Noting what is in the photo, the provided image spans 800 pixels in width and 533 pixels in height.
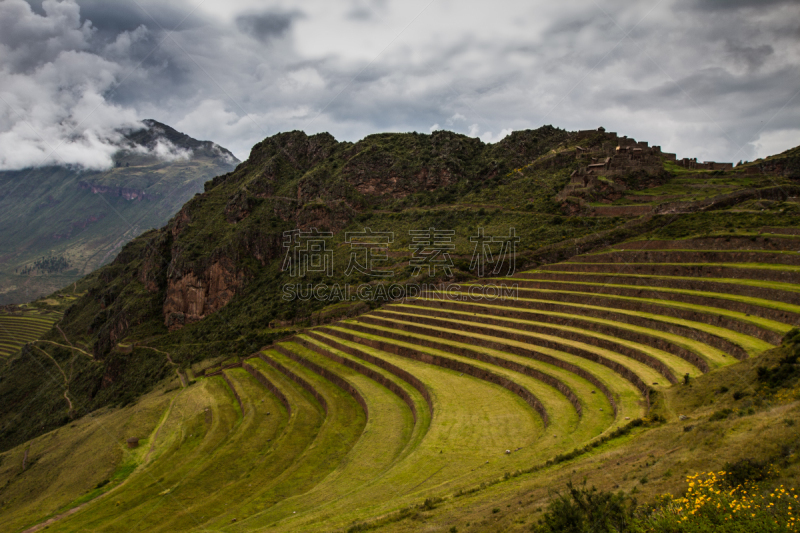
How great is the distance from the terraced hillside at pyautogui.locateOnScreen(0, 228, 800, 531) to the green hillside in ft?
0.39

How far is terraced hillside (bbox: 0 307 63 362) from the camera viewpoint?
3443 inches

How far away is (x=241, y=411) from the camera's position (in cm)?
2652

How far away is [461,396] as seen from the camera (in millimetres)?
18422

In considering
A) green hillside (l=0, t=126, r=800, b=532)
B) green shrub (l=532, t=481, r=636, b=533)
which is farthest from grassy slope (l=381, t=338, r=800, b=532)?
green shrub (l=532, t=481, r=636, b=533)

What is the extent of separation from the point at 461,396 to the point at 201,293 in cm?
6031

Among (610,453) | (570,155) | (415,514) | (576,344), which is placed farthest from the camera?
(570,155)

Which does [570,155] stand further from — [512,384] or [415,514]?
[415,514]

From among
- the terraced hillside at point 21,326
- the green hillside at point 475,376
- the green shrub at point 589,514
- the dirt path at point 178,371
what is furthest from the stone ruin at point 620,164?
the terraced hillside at point 21,326

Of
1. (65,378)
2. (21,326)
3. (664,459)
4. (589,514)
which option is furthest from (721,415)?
(21,326)

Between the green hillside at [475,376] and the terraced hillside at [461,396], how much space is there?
0.12 m

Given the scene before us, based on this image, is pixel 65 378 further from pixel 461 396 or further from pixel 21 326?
pixel 461 396

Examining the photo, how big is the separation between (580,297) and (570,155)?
121 feet

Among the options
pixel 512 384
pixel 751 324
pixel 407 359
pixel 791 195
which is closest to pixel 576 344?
pixel 512 384

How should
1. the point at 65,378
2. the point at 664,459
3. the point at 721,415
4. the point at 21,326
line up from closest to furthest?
the point at 664,459 < the point at 721,415 < the point at 65,378 < the point at 21,326
